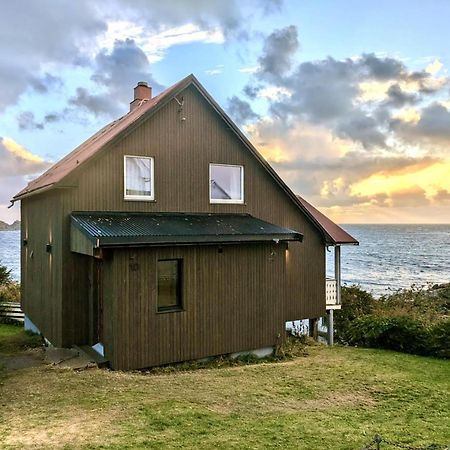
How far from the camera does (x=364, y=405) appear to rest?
804cm

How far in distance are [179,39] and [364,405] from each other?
1521 centimetres

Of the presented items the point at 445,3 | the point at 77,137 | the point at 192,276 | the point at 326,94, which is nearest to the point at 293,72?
the point at 326,94

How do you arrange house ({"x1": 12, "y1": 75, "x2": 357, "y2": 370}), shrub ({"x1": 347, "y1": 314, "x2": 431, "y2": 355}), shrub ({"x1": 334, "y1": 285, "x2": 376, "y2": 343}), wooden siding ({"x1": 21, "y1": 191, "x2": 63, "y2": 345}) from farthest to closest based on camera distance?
1. shrub ({"x1": 334, "y1": 285, "x2": 376, "y2": 343})
2. shrub ({"x1": 347, "y1": 314, "x2": 431, "y2": 355})
3. wooden siding ({"x1": 21, "y1": 191, "x2": 63, "y2": 345})
4. house ({"x1": 12, "y1": 75, "x2": 357, "y2": 370})

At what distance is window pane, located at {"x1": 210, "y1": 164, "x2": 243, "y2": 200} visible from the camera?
1346 centimetres

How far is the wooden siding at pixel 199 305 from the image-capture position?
984 centimetres

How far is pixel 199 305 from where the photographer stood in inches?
439

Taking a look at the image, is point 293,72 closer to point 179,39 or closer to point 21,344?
point 179,39

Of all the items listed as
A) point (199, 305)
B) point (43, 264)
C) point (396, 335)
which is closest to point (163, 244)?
point (199, 305)

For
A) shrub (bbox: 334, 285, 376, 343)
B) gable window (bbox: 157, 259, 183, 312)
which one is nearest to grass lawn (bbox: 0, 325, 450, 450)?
gable window (bbox: 157, 259, 183, 312)

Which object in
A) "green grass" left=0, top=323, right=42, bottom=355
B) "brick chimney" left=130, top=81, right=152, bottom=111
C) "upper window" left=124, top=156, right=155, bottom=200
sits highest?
"brick chimney" left=130, top=81, right=152, bottom=111

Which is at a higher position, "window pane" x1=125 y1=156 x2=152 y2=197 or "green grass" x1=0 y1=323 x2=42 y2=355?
"window pane" x1=125 y1=156 x2=152 y2=197

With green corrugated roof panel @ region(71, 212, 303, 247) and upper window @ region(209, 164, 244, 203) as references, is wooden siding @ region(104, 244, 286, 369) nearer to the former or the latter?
green corrugated roof panel @ region(71, 212, 303, 247)

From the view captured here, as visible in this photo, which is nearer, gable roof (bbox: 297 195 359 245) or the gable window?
the gable window

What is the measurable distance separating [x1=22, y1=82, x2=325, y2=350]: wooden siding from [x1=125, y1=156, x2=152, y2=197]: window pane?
206mm
